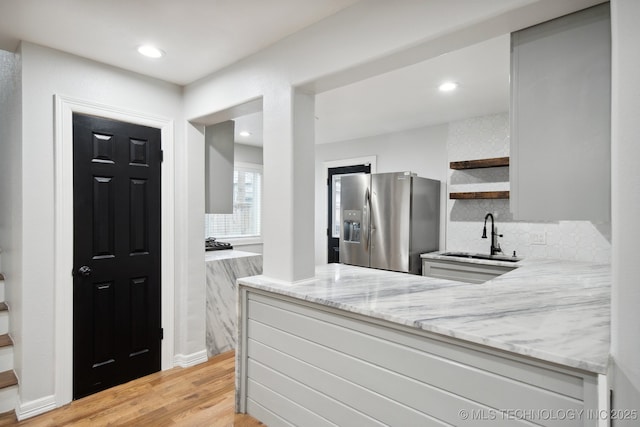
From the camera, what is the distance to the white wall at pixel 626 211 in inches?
38.6

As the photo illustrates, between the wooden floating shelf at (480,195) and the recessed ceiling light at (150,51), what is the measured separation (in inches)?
129

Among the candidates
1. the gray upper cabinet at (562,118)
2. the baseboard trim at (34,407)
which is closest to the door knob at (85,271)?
the baseboard trim at (34,407)

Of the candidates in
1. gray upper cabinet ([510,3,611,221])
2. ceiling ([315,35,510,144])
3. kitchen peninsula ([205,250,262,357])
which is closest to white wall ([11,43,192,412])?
kitchen peninsula ([205,250,262,357])

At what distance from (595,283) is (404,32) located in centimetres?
194

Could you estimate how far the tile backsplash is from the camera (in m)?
3.33

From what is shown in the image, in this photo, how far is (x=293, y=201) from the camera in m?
2.12

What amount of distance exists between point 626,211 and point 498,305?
0.71 metres

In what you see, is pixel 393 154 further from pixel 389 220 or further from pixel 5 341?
pixel 5 341

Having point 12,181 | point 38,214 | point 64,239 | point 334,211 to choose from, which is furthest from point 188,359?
point 334,211

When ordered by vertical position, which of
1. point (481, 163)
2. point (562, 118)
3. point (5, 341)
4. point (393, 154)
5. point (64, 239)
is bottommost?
point (5, 341)

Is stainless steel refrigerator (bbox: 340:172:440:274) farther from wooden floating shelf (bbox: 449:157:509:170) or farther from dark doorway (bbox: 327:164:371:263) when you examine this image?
dark doorway (bbox: 327:164:371:263)

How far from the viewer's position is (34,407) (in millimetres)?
2256

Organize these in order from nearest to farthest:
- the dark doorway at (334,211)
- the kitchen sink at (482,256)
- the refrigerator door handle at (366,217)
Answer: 1. the kitchen sink at (482,256)
2. the refrigerator door handle at (366,217)
3. the dark doorway at (334,211)

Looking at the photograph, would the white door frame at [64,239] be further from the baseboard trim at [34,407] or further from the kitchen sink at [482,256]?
the kitchen sink at [482,256]
